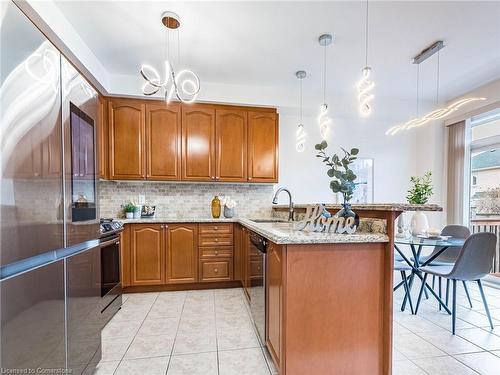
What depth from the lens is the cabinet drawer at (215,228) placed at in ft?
10.7

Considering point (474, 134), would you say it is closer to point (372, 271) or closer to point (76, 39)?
point (372, 271)

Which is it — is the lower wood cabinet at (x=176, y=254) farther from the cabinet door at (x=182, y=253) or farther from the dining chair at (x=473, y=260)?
the dining chair at (x=473, y=260)

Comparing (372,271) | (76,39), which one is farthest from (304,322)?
(76,39)

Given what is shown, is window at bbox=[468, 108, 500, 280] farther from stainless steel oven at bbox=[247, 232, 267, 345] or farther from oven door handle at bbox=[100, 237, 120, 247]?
oven door handle at bbox=[100, 237, 120, 247]

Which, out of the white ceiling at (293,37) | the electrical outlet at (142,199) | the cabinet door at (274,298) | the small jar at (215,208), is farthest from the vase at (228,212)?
the cabinet door at (274,298)

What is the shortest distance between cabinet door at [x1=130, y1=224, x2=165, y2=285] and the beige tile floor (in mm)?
305

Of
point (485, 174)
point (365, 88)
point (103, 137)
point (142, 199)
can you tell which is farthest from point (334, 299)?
point (485, 174)

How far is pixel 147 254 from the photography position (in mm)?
3137

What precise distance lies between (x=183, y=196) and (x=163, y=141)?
88cm

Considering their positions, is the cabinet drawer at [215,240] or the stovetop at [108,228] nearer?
the stovetop at [108,228]

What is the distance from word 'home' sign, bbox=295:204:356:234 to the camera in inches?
62.5

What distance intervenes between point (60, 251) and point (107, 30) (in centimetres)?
229

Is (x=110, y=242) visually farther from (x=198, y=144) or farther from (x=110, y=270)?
(x=198, y=144)

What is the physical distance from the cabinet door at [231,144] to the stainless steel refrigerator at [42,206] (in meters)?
2.16
